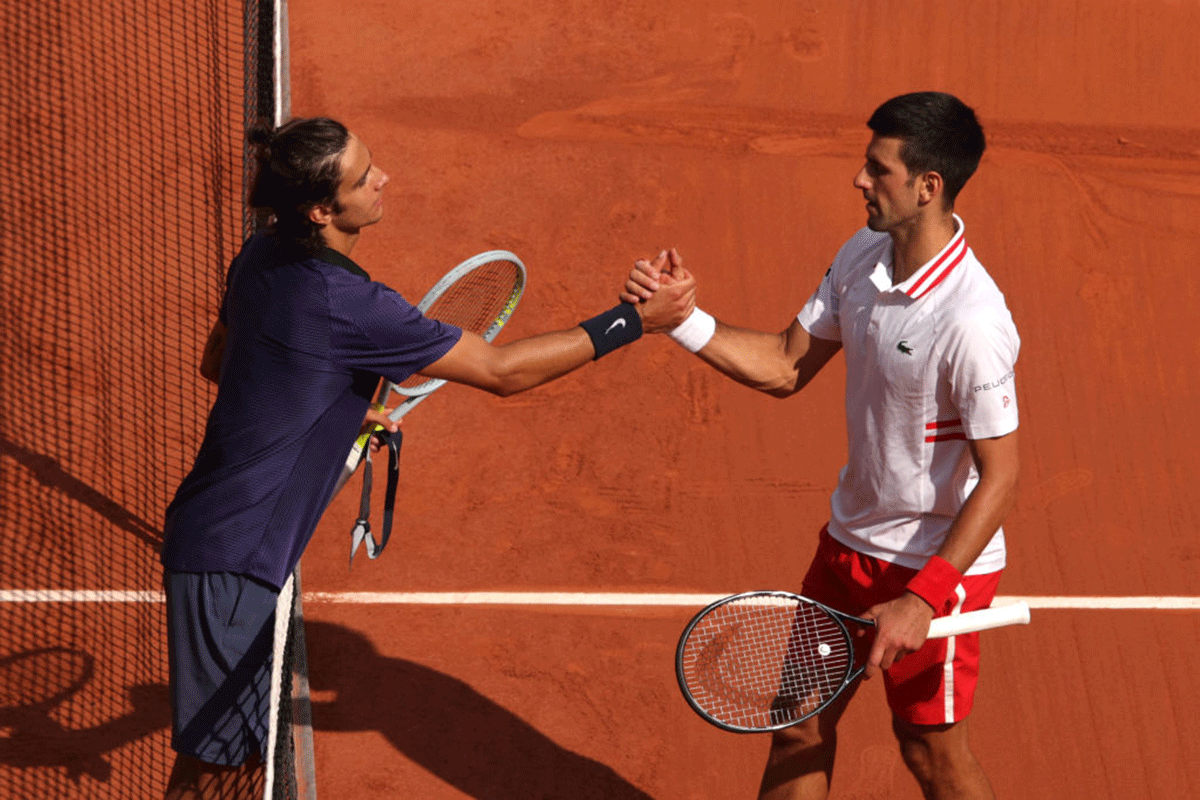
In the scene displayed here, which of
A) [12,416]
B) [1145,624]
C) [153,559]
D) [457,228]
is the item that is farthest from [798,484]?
[12,416]

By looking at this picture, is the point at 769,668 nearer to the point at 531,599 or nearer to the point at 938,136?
the point at 531,599

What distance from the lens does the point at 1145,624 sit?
19.8ft

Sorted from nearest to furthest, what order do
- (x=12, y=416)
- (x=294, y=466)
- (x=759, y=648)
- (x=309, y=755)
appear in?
(x=294, y=466) → (x=759, y=648) → (x=309, y=755) → (x=12, y=416)

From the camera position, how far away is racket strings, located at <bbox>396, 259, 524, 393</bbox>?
17.6 feet

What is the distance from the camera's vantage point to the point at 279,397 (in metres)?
3.71

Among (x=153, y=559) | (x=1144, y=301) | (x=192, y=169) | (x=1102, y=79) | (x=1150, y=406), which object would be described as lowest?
(x=153, y=559)

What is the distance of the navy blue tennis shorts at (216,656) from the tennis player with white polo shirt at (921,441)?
1856mm

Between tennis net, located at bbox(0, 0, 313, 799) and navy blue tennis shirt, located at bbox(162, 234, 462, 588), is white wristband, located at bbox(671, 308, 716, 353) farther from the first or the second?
tennis net, located at bbox(0, 0, 313, 799)

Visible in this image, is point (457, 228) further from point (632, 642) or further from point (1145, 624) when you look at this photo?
point (1145, 624)

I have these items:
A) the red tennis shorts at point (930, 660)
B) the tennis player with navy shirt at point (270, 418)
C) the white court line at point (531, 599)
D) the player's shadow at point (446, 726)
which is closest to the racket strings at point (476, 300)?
the white court line at point (531, 599)

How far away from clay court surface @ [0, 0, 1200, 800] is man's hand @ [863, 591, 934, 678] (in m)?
1.85

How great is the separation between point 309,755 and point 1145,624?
3969 millimetres

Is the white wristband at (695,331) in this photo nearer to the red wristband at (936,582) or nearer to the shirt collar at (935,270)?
the shirt collar at (935,270)

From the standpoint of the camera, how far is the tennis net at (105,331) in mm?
5352
